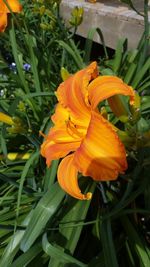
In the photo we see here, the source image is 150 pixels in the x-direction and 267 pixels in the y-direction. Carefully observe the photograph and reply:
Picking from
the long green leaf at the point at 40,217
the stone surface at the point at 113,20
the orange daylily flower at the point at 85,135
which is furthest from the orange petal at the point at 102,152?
the stone surface at the point at 113,20

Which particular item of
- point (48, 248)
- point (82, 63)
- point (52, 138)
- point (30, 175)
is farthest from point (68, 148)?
point (82, 63)

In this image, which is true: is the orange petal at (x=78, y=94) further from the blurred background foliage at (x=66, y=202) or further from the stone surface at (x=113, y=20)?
the stone surface at (x=113, y=20)

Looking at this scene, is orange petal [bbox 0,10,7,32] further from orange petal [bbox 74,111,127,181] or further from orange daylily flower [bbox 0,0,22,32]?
orange petal [bbox 74,111,127,181]

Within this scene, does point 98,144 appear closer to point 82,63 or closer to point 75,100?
point 75,100

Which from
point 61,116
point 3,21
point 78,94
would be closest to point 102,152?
point 78,94

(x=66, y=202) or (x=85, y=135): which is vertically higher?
(x=85, y=135)

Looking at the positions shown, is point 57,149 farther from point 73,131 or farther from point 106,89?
point 106,89
